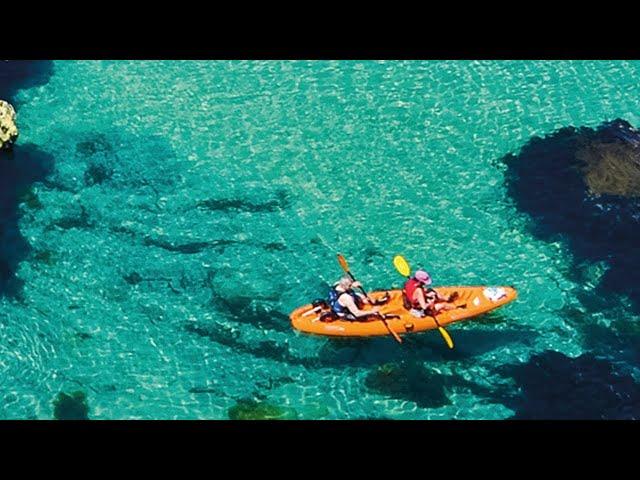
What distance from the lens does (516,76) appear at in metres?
23.6

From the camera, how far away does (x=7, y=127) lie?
21641 mm

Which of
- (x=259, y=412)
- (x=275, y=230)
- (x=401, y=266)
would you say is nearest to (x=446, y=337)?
(x=401, y=266)

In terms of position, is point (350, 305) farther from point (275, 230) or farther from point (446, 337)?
point (275, 230)

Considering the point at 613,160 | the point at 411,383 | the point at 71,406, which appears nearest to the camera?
the point at 71,406

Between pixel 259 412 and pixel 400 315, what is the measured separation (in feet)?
10.7

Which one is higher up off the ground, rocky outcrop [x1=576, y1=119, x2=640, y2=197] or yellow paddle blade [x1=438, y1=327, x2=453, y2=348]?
rocky outcrop [x1=576, y1=119, x2=640, y2=197]

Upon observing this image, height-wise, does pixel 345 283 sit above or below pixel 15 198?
below

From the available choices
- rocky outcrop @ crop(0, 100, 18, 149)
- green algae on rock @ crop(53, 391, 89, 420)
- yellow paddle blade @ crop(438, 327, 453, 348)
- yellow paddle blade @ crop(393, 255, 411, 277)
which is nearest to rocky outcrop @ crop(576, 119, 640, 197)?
yellow paddle blade @ crop(393, 255, 411, 277)

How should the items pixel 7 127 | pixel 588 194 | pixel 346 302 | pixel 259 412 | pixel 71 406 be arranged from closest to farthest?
1. pixel 259 412
2. pixel 71 406
3. pixel 346 302
4. pixel 588 194
5. pixel 7 127

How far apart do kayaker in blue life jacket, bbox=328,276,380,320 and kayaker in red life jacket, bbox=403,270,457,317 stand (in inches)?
25.7

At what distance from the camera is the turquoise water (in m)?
16.9

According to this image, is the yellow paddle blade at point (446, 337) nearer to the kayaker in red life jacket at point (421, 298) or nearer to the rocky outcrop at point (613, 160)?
the kayaker in red life jacket at point (421, 298)

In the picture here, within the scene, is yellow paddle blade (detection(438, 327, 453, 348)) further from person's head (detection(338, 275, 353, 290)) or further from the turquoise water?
person's head (detection(338, 275, 353, 290))
